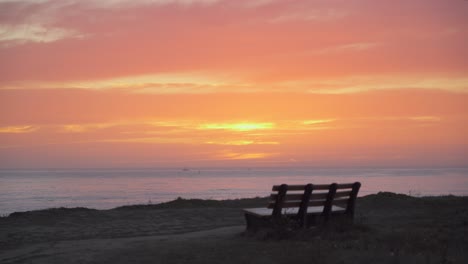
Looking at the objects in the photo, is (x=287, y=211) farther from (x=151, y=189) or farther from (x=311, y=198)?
(x=151, y=189)

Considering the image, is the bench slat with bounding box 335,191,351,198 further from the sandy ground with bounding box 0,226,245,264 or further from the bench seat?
the sandy ground with bounding box 0,226,245,264

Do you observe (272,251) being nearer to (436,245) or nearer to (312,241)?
(312,241)

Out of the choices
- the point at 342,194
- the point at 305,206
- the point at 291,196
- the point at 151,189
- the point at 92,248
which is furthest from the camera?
the point at 151,189

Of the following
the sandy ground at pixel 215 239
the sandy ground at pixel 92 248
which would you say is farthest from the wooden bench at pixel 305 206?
the sandy ground at pixel 92 248

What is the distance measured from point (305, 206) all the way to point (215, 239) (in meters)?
2.04

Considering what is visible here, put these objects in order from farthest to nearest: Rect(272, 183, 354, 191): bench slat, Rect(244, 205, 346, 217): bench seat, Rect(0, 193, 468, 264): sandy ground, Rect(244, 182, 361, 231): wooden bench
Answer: Rect(244, 205, 346, 217): bench seat < Rect(244, 182, 361, 231): wooden bench < Rect(272, 183, 354, 191): bench slat < Rect(0, 193, 468, 264): sandy ground

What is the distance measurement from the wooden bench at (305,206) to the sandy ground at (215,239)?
444 millimetres

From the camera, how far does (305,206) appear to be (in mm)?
11422

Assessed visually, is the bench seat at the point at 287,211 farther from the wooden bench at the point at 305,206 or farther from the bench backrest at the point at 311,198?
the bench backrest at the point at 311,198

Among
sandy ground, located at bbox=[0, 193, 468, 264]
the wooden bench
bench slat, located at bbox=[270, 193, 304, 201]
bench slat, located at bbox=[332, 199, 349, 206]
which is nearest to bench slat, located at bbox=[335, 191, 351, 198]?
the wooden bench

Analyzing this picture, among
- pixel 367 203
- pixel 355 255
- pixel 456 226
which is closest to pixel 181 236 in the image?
pixel 355 255

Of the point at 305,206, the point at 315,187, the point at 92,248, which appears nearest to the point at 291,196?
the point at 305,206

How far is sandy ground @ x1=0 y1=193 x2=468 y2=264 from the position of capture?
9000 millimetres

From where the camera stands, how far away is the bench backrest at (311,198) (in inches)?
438
